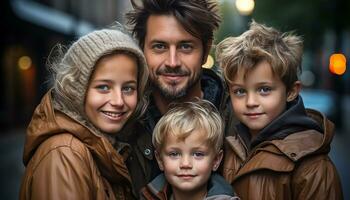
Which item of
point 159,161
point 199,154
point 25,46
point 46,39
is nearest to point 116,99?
point 159,161

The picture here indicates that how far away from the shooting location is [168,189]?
11.5ft

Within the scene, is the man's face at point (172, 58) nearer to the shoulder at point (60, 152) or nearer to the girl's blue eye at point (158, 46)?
the girl's blue eye at point (158, 46)

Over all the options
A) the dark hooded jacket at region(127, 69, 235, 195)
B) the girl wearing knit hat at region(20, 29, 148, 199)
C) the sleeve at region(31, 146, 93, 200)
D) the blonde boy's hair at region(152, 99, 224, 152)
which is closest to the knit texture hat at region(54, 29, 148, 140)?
the girl wearing knit hat at region(20, 29, 148, 199)

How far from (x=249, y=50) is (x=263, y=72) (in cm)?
17

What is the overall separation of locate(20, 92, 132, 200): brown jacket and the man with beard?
0.63 metres

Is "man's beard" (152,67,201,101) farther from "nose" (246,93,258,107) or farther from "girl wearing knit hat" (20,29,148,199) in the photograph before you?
"nose" (246,93,258,107)

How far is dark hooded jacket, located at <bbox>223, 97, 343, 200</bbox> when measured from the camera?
10.3ft

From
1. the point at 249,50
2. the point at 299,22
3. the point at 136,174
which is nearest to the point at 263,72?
the point at 249,50

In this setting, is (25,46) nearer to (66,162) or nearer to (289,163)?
(66,162)

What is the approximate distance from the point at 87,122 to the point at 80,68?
34 cm

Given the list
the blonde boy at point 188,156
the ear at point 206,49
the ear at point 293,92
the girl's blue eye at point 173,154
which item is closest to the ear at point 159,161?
the blonde boy at point 188,156

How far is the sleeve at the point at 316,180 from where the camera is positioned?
10.2ft

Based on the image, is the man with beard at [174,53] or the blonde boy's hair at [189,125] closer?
the blonde boy's hair at [189,125]

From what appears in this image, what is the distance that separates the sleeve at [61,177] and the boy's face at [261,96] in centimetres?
113
